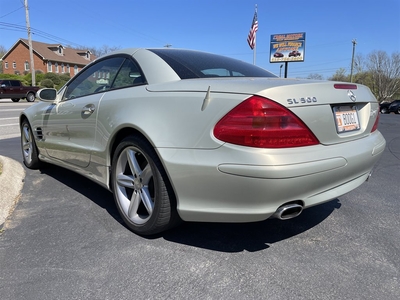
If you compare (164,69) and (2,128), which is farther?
(2,128)

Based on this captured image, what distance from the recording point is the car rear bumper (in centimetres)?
190

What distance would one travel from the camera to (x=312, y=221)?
2883mm

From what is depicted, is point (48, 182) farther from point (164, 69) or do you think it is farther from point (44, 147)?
point (164, 69)

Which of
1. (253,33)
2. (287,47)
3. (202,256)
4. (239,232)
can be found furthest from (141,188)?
(287,47)

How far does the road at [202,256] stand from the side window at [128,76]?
1.20 metres

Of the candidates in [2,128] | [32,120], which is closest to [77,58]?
[2,128]

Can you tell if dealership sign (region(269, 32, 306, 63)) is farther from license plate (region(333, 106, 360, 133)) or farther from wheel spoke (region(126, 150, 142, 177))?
wheel spoke (region(126, 150, 142, 177))

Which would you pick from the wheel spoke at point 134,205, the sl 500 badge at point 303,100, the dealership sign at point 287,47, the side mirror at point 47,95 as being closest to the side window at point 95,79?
Answer: the side mirror at point 47,95

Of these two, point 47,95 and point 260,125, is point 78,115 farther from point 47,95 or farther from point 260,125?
point 260,125

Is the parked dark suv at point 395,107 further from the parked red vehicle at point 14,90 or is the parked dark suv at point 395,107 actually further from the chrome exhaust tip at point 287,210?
the chrome exhaust tip at point 287,210

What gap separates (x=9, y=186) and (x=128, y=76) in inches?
77.6

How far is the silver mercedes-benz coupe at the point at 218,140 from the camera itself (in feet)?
6.33

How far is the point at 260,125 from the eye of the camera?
1913 millimetres

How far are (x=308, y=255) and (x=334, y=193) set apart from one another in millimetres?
473
